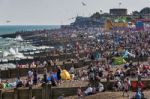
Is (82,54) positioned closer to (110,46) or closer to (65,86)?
(110,46)

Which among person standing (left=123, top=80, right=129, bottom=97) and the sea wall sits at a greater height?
person standing (left=123, top=80, right=129, bottom=97)

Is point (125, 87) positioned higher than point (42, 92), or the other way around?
point (125, 87)

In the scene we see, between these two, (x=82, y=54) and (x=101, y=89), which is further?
(x=82, y=54)

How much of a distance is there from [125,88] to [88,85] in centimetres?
251

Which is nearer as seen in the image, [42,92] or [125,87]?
[125,87]

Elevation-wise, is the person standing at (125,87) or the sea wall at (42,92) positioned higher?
the person standing at (125,87)

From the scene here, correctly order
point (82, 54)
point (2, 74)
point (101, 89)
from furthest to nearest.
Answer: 1. point (82, 54)
2. point (2, 74)
3. point (101, 89)

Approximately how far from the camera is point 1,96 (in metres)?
29.4

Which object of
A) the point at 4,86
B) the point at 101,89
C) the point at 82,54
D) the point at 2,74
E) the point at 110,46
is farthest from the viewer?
the point at 110,46

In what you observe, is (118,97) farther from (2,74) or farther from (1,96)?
(2,74)

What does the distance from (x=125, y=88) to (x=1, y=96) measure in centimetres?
744

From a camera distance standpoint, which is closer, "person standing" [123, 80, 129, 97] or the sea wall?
"person standing" [123, 80, 129, 97]

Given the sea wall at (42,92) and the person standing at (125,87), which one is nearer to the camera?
the person standing at (125,87)

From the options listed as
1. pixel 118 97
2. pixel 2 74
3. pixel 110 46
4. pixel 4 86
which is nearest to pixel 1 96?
pixel 4 86
